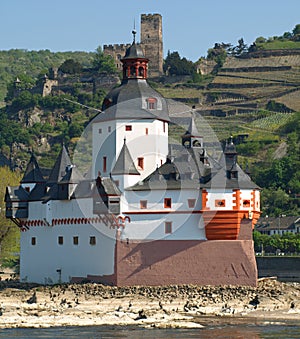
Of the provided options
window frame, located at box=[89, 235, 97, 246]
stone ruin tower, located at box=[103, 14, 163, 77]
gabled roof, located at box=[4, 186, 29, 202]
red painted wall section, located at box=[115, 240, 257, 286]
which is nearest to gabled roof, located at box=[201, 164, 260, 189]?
red painted wall section, located at box=[115, 240, 257, 286]

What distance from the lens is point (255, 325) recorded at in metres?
65.3

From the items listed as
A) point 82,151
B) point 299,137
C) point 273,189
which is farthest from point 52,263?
point 299,137

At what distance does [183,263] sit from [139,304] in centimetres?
439

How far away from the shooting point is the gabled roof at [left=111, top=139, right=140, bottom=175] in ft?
245

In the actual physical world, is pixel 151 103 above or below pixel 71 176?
above

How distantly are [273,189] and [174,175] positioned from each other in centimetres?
6571

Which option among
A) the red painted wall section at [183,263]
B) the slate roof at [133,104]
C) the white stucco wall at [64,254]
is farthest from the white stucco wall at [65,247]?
the slate roof at [133,104]

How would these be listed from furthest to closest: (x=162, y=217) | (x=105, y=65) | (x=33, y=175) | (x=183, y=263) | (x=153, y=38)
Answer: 1. (x=153, y=38)
2. (x=105, y=65)
3. (x=33, y=175)
4. (x=162, y=217)
5. (x=183, y=263)

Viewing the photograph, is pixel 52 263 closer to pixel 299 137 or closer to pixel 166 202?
pixel 166 202

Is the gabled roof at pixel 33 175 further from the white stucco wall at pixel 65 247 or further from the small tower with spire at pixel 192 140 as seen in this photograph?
the small tower with spire at pixel 192 140

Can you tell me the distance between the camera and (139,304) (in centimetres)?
7019

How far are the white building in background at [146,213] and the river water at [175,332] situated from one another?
8.06m

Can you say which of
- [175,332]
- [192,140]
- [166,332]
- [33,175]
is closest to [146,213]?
[192,140]

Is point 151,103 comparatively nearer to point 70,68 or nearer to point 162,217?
point 162,217
